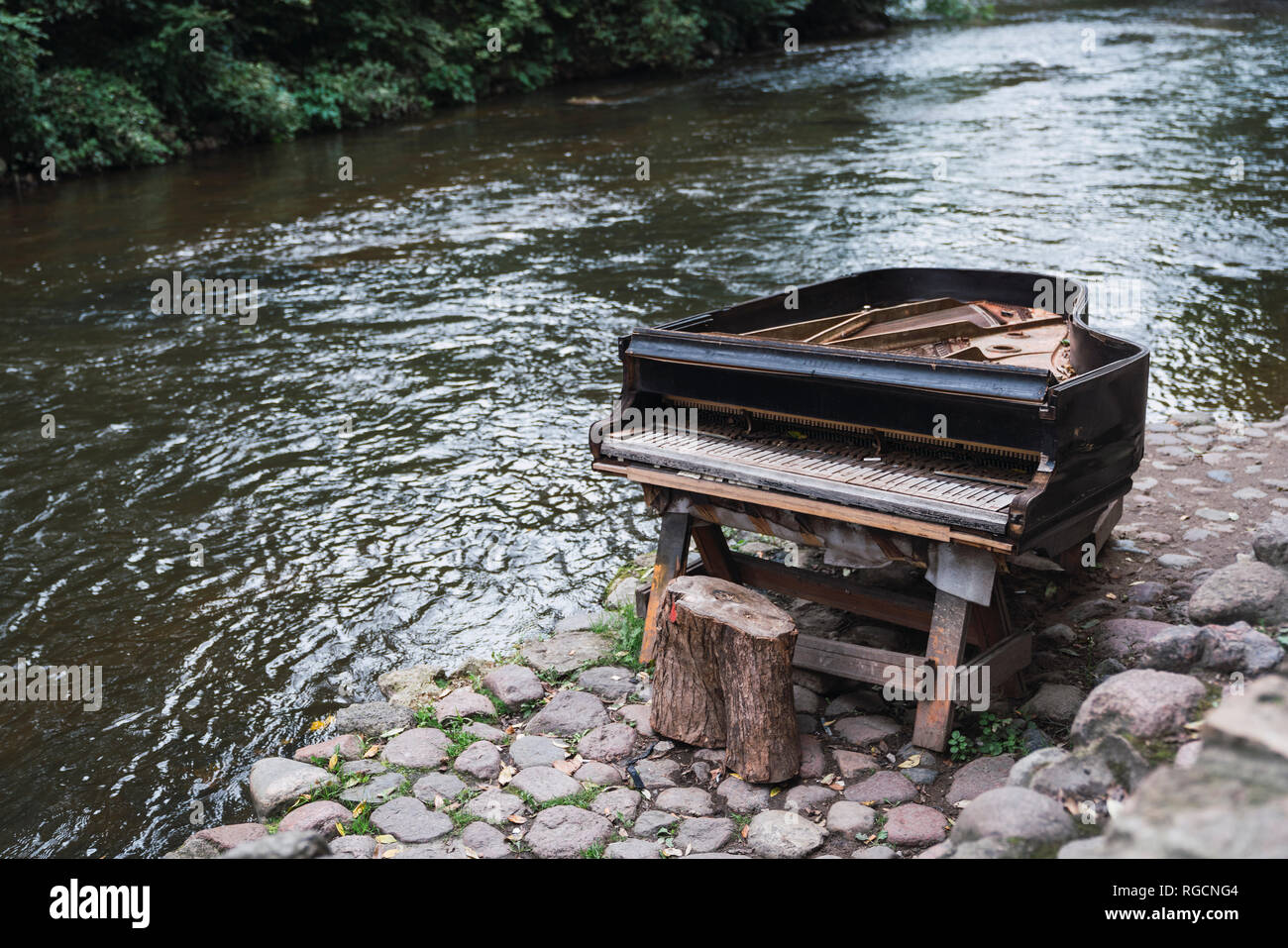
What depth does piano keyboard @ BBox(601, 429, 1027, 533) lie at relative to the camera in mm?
4215

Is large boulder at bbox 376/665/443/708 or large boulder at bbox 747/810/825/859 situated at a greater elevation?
large boulder at bbox 747/810/825/859

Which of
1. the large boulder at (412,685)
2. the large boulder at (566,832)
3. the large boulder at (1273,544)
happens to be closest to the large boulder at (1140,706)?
the large boulder at (1273,544)

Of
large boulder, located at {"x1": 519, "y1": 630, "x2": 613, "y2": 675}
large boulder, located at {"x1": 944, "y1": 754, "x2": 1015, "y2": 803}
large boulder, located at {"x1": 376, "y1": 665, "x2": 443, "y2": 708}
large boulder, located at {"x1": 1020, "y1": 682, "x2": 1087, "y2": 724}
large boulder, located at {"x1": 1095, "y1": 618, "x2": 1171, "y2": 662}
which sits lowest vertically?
large boulder, located at {"x1": 376, "y1": 665, "x2": 443, "y2": 708}

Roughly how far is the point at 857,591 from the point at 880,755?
35.5 inches

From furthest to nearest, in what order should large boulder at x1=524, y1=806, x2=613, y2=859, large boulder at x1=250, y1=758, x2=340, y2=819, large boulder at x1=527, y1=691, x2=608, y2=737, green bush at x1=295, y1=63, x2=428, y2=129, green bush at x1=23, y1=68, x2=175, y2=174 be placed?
green bush at x1=295, y1=63, x2=428, y2=129 → green bush at x1=23, y1=68, x2=175, y2=174 → large boulder at x1=527, y1=691, x2=608, y2=737 → large boulder at x1=250, y1=758, x2=340, y2=819 → large boulder at x1=524, y1=806, x2=613, y2=859

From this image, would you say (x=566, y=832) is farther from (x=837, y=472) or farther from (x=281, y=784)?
(x=837, y=472)

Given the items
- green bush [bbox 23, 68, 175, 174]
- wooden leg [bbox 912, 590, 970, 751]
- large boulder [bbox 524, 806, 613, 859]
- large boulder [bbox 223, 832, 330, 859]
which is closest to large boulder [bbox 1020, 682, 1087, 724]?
wooden leg [bbox 912, 590, 970, 751]

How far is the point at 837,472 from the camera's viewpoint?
183 inches

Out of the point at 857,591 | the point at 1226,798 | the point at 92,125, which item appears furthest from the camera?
the point at 92,125

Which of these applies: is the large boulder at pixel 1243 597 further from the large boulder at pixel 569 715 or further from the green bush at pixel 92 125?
the green bush at pixel 92 125

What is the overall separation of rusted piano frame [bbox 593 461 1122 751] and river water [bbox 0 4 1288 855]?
134cm

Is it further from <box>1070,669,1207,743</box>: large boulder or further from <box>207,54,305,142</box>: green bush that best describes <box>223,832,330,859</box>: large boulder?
<box>207,54,305,142</box>: green bush

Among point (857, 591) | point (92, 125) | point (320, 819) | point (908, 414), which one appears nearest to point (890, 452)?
point (908, 414)

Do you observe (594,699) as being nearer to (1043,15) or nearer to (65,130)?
(65,130)
